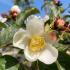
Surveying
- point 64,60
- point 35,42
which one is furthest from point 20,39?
point 64,60

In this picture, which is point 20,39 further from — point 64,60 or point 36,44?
point 64,60

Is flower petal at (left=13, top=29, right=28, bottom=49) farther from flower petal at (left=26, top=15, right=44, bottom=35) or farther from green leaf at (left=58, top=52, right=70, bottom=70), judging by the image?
green leaf at (left=58, top=52, right=70, bottom=70)

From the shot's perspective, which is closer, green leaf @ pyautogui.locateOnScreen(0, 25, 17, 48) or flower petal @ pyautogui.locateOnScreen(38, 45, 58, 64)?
flower petal @ pyautogui.locateOnScreen(38, 45, 58, 64)

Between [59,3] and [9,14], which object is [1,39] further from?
[59,3]

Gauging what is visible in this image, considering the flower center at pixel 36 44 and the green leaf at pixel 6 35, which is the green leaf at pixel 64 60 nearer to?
the flower center at pixel 36 44

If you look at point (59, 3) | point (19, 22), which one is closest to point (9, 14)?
point (19, 22)

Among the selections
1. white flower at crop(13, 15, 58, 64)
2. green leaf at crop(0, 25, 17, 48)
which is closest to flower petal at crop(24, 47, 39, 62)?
white flower at crop(13, 15, 58, 64)
